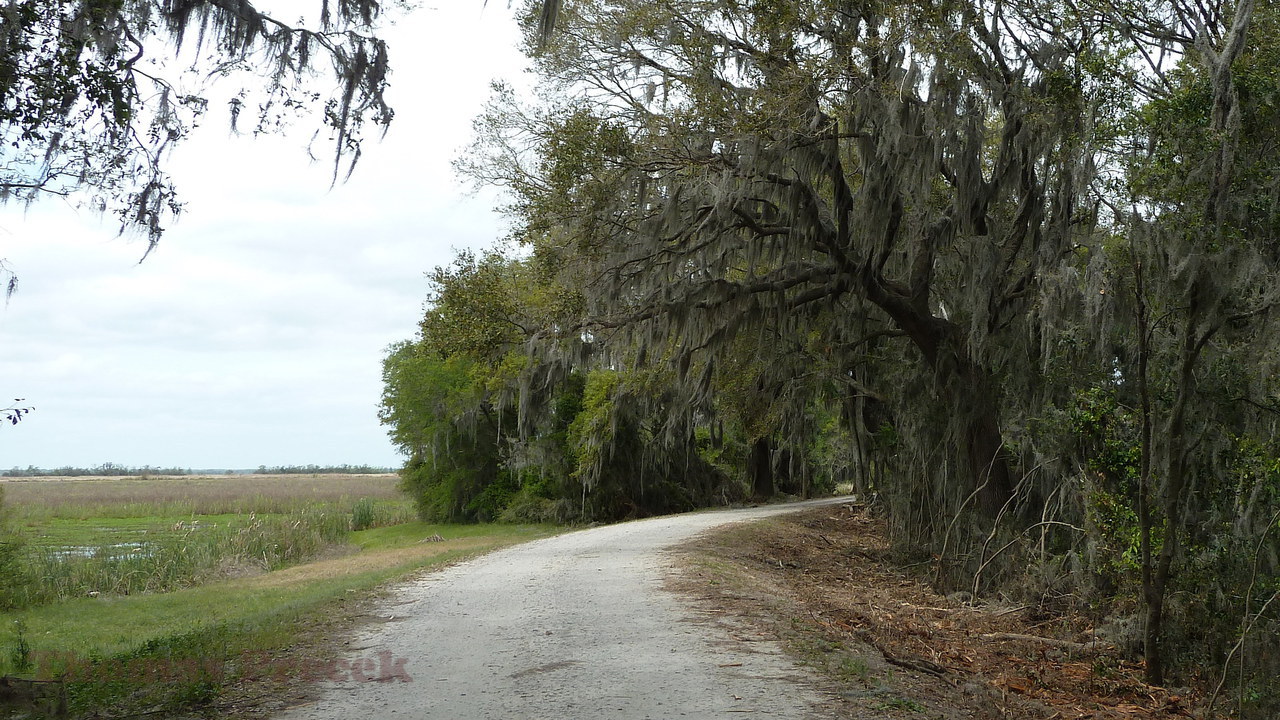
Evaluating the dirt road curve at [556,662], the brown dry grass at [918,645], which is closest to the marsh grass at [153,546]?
the dirt road curve at [556,662]

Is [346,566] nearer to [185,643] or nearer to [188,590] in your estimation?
[188,590]

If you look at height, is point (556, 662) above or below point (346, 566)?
above

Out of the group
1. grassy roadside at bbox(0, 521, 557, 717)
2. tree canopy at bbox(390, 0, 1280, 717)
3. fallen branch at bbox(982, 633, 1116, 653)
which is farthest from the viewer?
fallen branch at bbox(982, 633, 1116, 653)

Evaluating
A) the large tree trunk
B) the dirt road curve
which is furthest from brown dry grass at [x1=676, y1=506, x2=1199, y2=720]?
the large tree trunk

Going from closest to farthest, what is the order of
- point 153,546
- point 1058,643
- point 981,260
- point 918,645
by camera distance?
point 918,645 < point 1058,643 < point 981,260 < point 153,546

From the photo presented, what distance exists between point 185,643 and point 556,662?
3709 mm

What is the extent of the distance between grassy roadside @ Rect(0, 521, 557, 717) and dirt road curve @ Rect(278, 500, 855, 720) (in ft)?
1.85

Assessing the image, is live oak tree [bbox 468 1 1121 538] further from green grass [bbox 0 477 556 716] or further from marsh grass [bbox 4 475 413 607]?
marsh grass [bbox 4 475 413 607]

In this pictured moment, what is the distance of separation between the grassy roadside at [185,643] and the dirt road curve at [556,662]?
1.85 feet

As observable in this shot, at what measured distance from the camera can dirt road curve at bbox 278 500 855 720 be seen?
548 centimetres

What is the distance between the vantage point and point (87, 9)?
561 cm

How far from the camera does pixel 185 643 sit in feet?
26.8

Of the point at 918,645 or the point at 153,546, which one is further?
the point at 153,546

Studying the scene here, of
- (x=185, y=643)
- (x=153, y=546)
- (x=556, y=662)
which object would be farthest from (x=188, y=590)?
(x=556, y=662)
